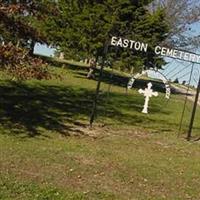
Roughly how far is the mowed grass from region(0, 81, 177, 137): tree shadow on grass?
0.13 ft

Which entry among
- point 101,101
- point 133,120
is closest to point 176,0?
point 101,101

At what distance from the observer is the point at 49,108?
63.6 feet

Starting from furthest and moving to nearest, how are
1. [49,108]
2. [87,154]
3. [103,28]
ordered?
[103,28], [49,108], [87,154]

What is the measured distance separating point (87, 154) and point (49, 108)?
261 inches

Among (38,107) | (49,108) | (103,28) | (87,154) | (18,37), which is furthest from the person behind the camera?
(103,28)

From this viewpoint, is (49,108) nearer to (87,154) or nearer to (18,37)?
(18,37)

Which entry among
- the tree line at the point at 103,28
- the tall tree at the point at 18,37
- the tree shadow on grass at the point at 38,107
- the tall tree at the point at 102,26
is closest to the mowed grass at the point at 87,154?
the tree shadow on grass at the point at 38,107

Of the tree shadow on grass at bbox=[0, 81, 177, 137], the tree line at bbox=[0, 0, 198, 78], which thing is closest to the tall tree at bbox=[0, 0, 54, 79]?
the tree shadow on grass at bbox=[0, 81, 177, 137]

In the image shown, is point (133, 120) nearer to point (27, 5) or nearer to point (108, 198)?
point (27, 5)

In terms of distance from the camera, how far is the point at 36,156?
11.9m

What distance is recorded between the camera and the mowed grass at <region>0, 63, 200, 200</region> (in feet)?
33.1

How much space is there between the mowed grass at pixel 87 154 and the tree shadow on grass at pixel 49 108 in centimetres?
4

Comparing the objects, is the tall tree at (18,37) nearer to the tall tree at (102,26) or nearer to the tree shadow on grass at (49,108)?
the tree shadow on grass at (49,108)

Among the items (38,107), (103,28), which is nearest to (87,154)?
(38,107)
